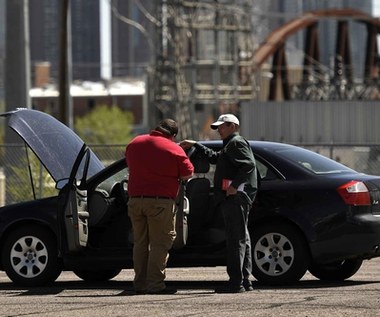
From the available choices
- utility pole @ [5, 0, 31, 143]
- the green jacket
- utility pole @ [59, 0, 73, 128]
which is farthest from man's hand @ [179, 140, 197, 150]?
utility pole @ [59, 0, 73, 128]

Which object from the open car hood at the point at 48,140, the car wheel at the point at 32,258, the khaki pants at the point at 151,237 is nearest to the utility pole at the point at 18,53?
the open car hood at the point at 48,140

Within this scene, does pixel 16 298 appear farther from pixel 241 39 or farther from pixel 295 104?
pixel 241 39

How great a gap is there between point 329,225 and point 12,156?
46.6 feet

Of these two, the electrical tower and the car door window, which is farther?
the electrical tower

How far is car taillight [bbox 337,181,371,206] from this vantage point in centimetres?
1334

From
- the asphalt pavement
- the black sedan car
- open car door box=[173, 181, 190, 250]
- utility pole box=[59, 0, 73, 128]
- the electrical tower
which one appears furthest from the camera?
the electrical tower

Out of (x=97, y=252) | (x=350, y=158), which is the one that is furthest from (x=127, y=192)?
(x=350, y=158)

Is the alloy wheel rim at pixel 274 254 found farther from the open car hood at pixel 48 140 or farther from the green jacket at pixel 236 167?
the open car hood at pixel 48 140

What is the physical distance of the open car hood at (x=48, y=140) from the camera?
14.0 meters

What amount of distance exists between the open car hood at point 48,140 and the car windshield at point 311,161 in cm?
224

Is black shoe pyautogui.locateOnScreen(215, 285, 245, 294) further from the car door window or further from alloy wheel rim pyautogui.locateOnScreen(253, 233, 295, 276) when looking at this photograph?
the car door window

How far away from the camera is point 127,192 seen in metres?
13.6

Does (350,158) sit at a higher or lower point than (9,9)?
lower

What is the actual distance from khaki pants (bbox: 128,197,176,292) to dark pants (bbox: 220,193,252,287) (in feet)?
1.75
